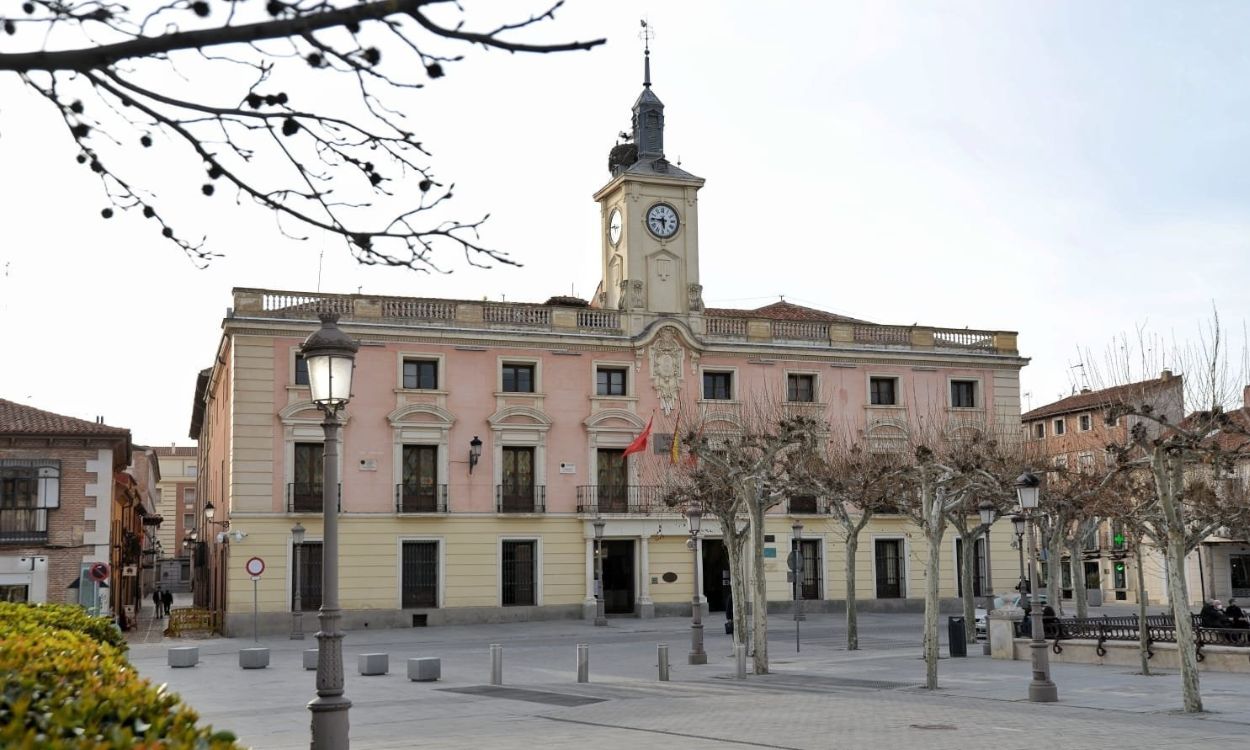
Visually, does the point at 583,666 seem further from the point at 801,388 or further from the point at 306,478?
the point at 801,388

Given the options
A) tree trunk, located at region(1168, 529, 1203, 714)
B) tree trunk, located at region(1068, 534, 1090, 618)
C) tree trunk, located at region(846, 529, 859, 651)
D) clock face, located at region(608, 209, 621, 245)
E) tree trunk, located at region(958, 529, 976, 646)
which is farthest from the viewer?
clock face, located at region(608, 209, 621, 245)

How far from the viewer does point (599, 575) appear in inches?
1548

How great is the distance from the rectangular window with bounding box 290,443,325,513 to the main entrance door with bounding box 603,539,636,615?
970 centimetres

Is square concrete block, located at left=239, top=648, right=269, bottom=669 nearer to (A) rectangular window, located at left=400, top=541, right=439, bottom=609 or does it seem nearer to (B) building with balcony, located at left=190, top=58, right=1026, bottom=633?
(B) building with balcony, located at left=190, top=58, right=1026, bottom=633

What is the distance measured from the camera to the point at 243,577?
120 ft

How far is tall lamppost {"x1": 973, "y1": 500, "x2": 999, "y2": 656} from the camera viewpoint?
26.5 meters

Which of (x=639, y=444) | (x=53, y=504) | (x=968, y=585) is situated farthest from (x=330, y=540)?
(x=639, y=444)

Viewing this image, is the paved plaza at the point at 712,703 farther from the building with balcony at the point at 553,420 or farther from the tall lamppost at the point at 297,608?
the building with balcony at the point at 553,420

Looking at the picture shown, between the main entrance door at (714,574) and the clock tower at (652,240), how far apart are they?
810 cm

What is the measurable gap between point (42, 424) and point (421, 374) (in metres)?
10.9

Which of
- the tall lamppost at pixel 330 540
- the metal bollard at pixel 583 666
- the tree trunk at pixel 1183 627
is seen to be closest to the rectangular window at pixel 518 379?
the metal bollard at pixel 583 666

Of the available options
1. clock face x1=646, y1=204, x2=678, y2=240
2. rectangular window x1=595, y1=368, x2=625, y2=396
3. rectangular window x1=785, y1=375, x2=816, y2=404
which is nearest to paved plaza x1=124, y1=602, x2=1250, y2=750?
rectangular window x1=595, y1=368, x2=625, y2=396

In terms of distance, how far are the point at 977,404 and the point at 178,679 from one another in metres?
31.6

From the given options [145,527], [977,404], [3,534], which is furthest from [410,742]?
[145,527]
